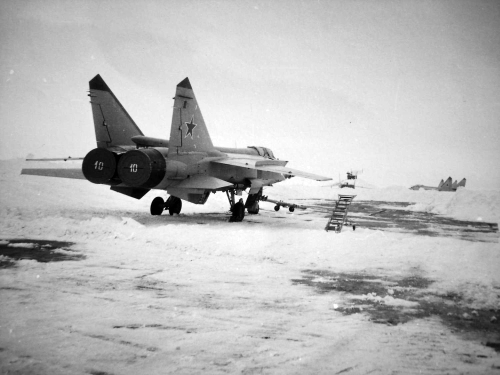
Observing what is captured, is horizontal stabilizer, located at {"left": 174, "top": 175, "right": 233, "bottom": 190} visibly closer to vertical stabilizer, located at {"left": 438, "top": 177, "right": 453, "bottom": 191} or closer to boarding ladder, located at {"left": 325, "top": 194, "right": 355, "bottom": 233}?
boarding ladder, located at {"left": 325, "top": 194, "right": 355, "bottom": 233}

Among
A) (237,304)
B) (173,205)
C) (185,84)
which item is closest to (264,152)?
(173,205)

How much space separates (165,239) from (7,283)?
13.4 ft

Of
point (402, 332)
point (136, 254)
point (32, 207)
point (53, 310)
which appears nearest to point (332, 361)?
point (402, 332)

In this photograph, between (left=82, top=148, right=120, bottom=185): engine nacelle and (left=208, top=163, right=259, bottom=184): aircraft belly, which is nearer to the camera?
(left=82, top=148, right=120, bottom=185): engine nacelle

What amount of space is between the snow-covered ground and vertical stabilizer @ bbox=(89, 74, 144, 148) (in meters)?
5.08

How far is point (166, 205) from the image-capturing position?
1443cm

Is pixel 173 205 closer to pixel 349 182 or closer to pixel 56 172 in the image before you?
pixel 56 172

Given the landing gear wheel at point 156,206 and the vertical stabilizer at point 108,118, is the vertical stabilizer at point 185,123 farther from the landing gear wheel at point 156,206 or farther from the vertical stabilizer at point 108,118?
the landing gear wheel at point 156,206

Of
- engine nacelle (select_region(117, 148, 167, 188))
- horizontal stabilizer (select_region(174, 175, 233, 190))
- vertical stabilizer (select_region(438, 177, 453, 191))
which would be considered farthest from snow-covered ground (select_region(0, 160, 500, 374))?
vertical stabilizer (select_region(438, 177, 453, 191))

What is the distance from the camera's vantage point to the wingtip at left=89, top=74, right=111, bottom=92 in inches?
484

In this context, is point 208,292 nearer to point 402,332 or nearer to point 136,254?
point 402,332

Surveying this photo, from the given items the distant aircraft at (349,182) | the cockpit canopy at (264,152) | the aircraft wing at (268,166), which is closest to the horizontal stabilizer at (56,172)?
the aircraft wing at (268,166)

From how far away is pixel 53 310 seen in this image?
3.71 m

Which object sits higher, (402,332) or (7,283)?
(402,332)
